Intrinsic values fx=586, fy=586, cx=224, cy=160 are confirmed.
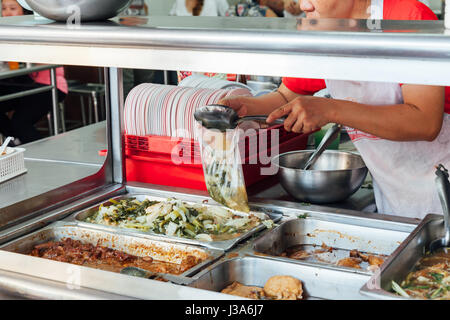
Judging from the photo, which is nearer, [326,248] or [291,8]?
[326,248]

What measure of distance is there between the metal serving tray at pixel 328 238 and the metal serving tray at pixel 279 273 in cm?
11

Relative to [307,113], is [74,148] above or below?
below

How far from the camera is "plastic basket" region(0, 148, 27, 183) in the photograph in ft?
6.98

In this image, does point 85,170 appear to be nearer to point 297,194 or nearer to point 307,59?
point 297,194

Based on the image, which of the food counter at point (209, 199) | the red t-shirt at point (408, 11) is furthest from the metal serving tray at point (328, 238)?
the red t-shirt at point (408, 11)

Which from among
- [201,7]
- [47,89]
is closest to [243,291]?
[47,89]

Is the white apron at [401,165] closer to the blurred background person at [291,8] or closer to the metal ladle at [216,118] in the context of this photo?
the metal ladle at [216,118]

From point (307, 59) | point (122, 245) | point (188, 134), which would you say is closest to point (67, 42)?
point (307, 59)

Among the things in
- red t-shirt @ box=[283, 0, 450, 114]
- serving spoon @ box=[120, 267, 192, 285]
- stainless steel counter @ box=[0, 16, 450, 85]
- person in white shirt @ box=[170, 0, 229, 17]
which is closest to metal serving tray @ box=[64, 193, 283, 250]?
serving spoon @ box=[120, 267, 192, 285]

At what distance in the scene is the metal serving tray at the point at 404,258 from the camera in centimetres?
117

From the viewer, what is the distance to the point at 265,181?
7.18 feet

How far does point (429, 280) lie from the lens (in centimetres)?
137

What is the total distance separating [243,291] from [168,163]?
31.9 inches

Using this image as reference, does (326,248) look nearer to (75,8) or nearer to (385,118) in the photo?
(385,118)
